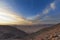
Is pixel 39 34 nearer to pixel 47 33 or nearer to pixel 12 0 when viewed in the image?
pixel 47 33

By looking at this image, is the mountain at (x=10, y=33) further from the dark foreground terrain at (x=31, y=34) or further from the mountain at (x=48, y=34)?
the mountain at (x=48, y=34)

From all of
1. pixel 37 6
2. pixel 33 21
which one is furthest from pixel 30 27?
pixel 37 6

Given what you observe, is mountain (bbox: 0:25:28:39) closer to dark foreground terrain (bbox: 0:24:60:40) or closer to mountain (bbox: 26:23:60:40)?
dark foreground terrain (bbox: 0:24:60:40)

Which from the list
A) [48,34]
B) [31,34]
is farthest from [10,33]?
[48,34]

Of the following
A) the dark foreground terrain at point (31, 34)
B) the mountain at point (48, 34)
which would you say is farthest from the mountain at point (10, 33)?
the mountain at point (48, 34)

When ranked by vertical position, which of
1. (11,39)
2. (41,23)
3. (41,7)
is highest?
(41,7)
